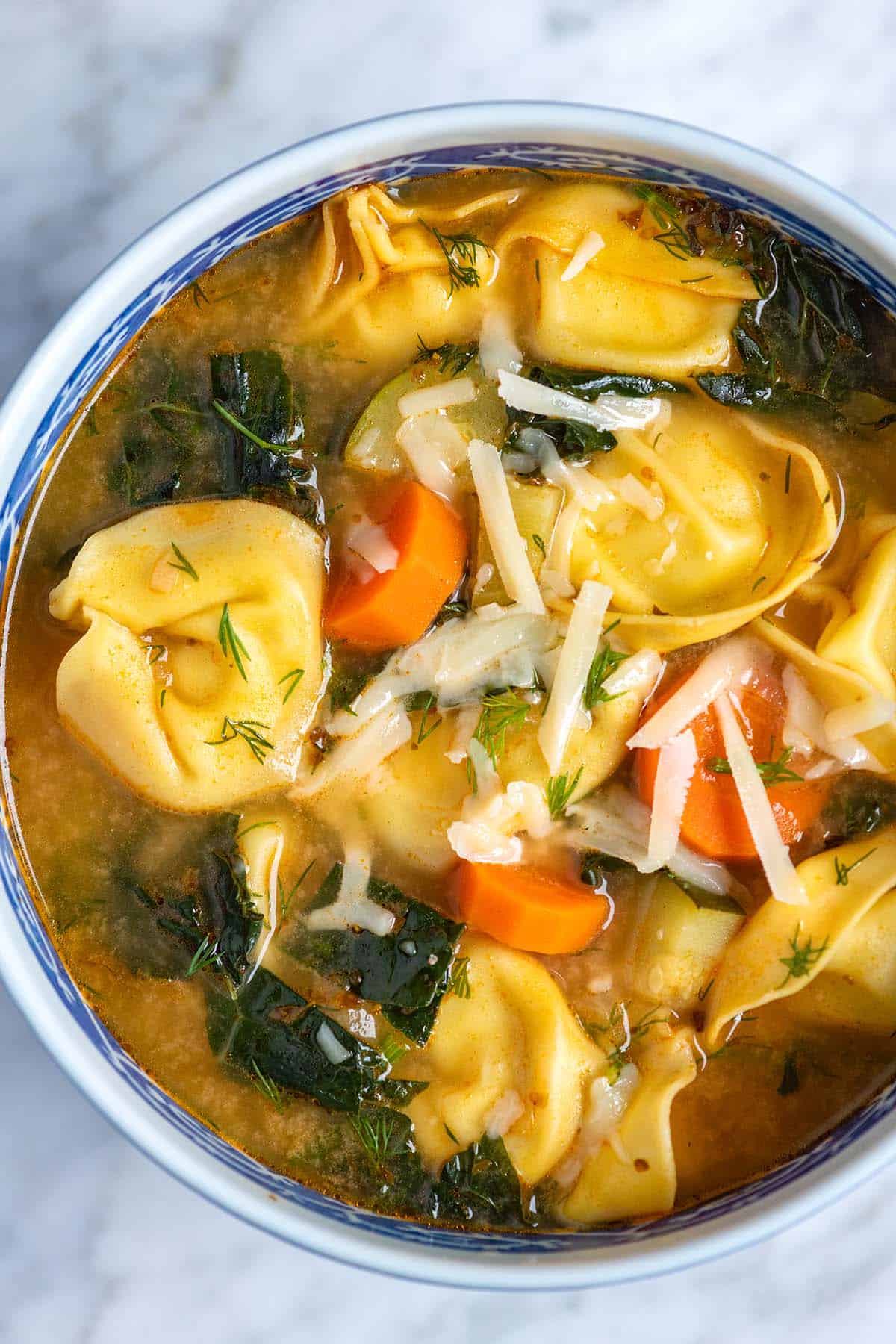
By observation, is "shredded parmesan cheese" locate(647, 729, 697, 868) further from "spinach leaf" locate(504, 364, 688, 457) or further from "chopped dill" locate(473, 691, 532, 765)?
"spinach leaf" locate(504, 364, 688, 457)

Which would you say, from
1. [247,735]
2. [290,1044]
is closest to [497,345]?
[247,735]

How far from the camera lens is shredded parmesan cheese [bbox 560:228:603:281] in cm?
314

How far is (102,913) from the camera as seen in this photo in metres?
3.24

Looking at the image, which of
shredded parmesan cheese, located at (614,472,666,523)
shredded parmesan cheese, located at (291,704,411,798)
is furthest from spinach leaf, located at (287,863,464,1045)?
shredded parmesan cheese, located at (614,472,666,523)

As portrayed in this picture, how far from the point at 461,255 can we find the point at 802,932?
198cm

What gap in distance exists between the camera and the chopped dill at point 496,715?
318 centimetres

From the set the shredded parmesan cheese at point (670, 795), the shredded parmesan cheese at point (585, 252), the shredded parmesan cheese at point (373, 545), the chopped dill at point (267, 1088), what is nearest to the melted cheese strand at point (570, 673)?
Result: the shredded parmesan cheese at point (670, 795)

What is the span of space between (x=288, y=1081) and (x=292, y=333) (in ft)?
6.50

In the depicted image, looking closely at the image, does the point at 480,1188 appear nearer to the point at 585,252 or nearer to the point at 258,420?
the point at 258,420

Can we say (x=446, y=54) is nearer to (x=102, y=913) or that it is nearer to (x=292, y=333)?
(x=292, y=333)

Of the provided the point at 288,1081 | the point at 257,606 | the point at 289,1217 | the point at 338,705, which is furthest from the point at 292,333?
the point at 289,1217

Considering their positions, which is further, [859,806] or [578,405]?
[859,806]

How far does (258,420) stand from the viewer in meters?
3.21

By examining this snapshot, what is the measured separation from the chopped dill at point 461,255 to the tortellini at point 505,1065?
68.7 inches
